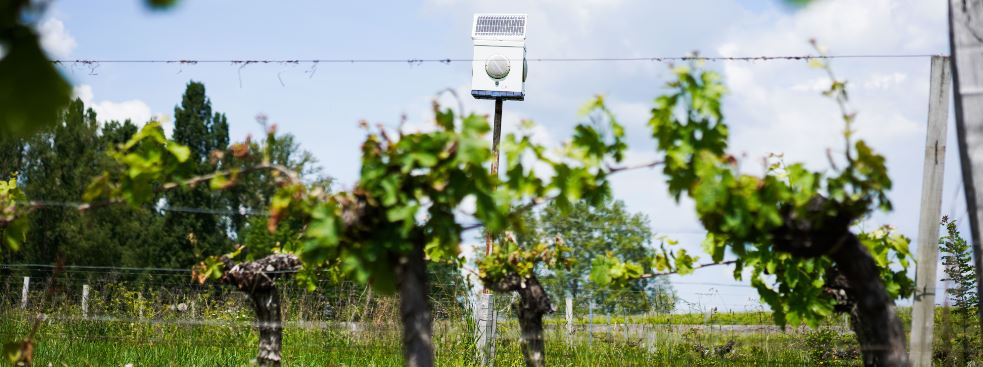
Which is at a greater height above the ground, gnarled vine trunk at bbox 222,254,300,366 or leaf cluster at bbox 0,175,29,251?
leaf cluster at bbox 0,175,29,251

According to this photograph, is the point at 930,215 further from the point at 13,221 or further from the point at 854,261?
the point at 13,221

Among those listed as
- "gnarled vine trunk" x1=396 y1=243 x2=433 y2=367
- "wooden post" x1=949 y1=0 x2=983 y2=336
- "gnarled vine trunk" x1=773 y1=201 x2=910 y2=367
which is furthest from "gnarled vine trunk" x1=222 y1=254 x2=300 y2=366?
"wooden post" x1=949 y1=0 x2=983 y2=336

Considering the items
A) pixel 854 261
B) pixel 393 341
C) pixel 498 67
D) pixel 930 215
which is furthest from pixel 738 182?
pixel 498 67

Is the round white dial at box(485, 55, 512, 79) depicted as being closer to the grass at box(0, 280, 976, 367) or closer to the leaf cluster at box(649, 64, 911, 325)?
the grass at box(0, 280, 976, 367)

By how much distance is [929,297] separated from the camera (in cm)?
455

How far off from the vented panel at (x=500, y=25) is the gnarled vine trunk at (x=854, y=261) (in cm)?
517

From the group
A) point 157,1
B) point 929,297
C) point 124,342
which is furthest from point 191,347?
point 157,1

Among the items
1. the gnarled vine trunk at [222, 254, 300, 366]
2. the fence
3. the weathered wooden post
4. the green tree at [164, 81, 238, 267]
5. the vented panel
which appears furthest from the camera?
the green tree at [164, 81, 238, 267]

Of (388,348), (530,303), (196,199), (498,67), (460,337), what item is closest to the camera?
(530,303)

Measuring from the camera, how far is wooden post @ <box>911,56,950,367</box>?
4523 millimetres

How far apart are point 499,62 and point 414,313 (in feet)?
17.1

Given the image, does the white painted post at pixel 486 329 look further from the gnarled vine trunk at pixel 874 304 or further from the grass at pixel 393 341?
the gnarled vine trunk at pixel 874 304

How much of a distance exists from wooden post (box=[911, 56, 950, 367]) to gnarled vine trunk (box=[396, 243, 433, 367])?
285 centimetres

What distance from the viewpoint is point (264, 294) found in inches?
180
